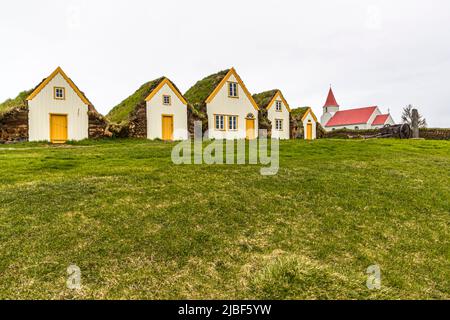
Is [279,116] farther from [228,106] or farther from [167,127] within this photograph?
[167,127]

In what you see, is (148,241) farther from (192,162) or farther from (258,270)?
(192,162)

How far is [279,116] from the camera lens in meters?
43.3

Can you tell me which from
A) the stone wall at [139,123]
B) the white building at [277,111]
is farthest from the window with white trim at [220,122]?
the stone wall at [139,123]

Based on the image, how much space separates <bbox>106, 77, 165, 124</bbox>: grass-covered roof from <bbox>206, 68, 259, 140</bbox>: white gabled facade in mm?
5918

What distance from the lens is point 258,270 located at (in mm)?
6078

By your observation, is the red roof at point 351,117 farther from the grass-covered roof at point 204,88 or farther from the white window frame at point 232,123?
the white window frame at point 232,123

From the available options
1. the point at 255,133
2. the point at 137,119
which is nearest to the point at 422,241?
the point at 137,119

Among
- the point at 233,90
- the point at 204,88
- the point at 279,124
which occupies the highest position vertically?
the point at 204,88

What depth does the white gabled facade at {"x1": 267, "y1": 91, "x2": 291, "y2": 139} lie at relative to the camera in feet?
140

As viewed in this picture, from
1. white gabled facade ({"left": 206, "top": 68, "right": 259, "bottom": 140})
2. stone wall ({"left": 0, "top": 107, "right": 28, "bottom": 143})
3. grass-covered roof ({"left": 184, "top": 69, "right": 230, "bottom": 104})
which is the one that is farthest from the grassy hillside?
white gabled facade ({"left": 206, "top": 68, "right": 259, "bottom": 140})

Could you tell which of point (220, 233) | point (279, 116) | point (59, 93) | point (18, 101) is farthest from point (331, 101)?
point (220, 233)

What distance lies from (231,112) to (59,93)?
17.0 meters

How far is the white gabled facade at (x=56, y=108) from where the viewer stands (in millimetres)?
29734

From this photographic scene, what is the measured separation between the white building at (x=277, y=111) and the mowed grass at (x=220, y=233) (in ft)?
95.6
